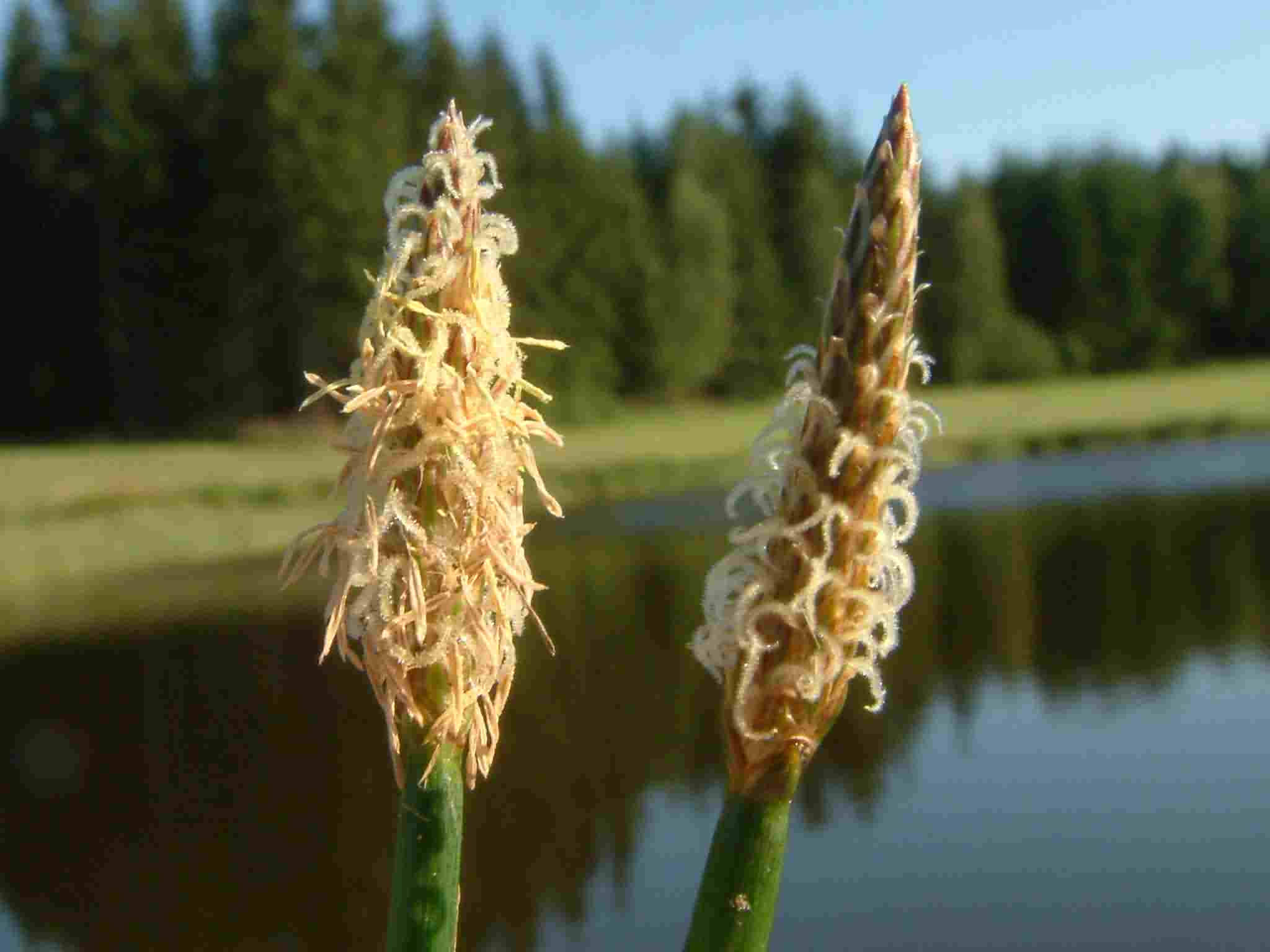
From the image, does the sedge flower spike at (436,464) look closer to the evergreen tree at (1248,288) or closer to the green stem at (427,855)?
the green stem at (427,855)

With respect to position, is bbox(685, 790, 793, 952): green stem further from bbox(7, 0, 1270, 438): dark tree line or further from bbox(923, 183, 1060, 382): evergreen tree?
bbox(923, 183, 1060, 382): evergreen tree

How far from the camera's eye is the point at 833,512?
2.64ft

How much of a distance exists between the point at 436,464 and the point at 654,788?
8384 mm

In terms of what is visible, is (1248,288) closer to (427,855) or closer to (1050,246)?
(1050,246)

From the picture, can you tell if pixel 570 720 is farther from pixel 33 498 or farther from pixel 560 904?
pixel 33 498

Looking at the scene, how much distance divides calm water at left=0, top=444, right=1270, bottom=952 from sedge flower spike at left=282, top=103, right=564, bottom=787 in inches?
235

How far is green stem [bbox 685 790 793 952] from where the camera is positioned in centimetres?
91

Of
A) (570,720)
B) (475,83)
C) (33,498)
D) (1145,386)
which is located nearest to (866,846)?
(570,720)

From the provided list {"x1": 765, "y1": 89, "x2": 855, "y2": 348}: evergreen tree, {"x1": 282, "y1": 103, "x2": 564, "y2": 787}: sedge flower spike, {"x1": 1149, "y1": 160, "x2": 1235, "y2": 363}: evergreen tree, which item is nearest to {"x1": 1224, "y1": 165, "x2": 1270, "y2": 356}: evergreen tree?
{"x1": 1149, "y1": 160, "x2": 1235, "y2": 363}: evergreen tree

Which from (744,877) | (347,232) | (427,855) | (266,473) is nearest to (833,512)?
(744,877)

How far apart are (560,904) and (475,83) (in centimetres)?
4108

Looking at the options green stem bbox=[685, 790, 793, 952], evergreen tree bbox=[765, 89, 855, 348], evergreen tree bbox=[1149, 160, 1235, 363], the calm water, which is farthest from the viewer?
evergreen tree bbox=[1149, 160, 1235, 363]

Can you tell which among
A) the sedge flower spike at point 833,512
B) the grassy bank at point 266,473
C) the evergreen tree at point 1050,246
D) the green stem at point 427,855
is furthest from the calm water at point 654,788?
the evergreen tree at point 1050,246

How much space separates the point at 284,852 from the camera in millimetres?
8375
